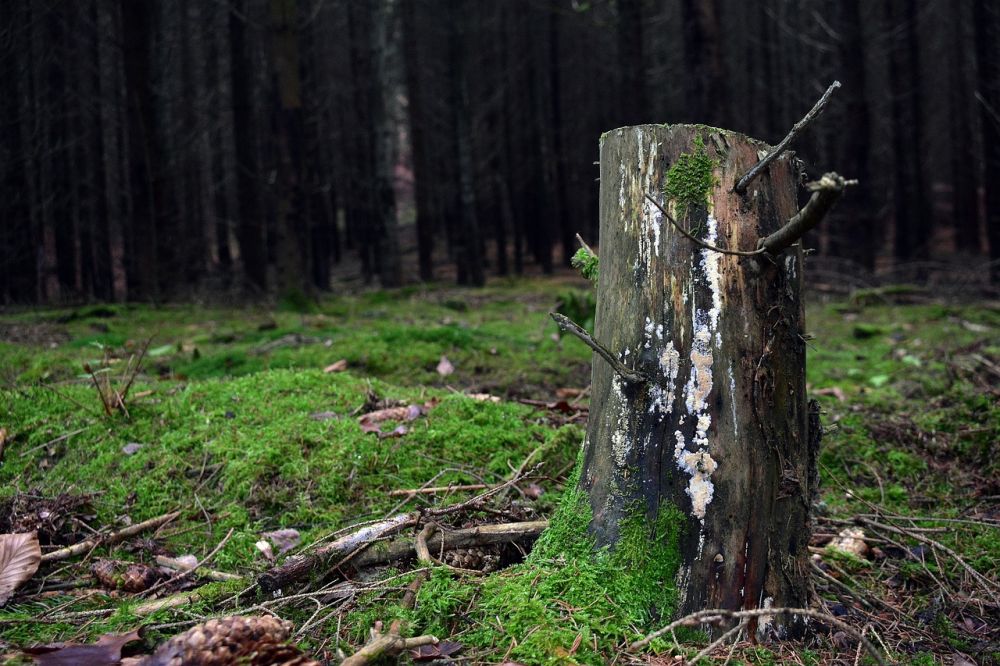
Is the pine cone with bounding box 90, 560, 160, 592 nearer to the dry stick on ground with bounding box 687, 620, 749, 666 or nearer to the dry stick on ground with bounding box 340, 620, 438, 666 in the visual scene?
the dry stick on ground with bounding box 340, 620, 438, 666

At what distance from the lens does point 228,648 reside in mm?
1648

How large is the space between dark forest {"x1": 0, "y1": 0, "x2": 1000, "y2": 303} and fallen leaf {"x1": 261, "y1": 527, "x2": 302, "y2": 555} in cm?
802

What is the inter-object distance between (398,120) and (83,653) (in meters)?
16.6

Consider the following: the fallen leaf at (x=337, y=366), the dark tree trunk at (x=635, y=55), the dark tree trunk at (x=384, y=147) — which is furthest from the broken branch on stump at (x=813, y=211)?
the dark tree trunk at (x=384, y=147)

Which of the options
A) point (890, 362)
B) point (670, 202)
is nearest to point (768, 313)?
point (670, 202)

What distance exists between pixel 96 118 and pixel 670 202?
18.1 meters

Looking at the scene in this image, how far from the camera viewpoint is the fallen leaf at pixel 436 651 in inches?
71.7

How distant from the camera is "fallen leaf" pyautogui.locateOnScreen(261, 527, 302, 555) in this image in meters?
2.74

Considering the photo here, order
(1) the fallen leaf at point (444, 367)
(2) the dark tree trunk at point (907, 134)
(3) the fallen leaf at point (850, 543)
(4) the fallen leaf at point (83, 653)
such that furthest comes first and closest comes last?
1. (2) the dark tree trunk at point (907, 134)
2. (1) the fallen leaf at point (444, 367)
3. (3) the fallen leaf at point (850, 543)
4. (4) the fallen leaf at point (83, 653)

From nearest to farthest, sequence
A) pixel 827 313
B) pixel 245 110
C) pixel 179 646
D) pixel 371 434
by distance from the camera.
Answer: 1. pixel 179 646
2. pixel 371 434
3. pixel 827 313
4. pixel 245 110

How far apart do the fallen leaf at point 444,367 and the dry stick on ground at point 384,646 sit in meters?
3.70

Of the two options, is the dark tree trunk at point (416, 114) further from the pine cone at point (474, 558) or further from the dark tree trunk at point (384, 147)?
the pine cone at point (474, 558)

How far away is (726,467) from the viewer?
209 centimetres

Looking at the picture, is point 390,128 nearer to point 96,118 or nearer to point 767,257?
point 96,118
